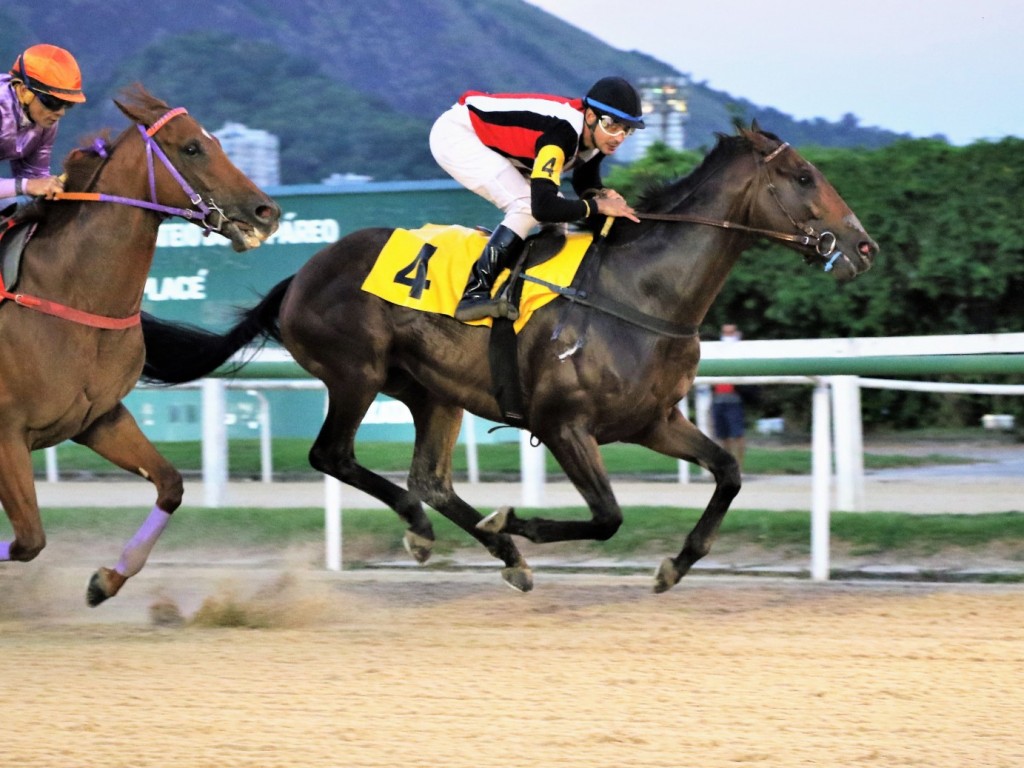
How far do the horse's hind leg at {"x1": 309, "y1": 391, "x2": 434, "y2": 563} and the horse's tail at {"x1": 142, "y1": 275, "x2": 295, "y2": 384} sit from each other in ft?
1.67

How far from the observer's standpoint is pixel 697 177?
516 centimetres

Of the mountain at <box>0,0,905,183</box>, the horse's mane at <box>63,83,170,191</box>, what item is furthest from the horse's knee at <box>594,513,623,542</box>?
the mountain at <box>0,0,905,183</box>

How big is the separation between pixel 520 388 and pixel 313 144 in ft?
33.4

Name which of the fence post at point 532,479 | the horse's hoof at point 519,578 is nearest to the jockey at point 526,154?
the horse's hoof at point 519,578

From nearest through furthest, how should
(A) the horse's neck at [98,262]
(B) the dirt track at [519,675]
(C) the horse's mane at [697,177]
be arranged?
(B) the dirt track at [519,675]
(A) the horse's neck at [98,262]
(C) the horse's mane at [697,177]

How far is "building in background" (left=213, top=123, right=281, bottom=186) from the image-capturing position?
12008 mm

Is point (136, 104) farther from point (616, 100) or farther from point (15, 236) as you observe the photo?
point (616, 100)

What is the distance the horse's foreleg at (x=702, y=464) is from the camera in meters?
5.12

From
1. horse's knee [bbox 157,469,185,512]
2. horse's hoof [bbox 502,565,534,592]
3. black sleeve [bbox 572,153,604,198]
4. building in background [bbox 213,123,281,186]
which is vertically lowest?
horse's hoof [bbox 502,565,534,592]

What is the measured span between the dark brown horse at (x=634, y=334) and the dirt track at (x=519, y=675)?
18.1 inches

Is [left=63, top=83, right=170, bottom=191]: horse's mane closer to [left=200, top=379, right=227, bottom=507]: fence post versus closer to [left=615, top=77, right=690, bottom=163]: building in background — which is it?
[left=200, top=379, right=227, bottom=507]: fence post

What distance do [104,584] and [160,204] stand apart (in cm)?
135

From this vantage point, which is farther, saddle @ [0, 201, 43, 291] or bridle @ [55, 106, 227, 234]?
saddle @ [0, 201, 43, 291]

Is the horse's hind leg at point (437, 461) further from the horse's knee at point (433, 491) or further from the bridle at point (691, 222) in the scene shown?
the bridle at point (691, 222)
